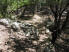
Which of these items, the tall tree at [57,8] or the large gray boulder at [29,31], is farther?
the large gray boulder at [29,31]

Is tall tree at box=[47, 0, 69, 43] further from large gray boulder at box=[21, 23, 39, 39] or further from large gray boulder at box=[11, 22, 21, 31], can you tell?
large gray boulder at box=[11, 22, 21, 31]

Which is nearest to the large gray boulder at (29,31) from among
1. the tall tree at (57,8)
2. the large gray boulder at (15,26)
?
the large gray boulder at (15,26)

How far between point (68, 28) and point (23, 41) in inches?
114

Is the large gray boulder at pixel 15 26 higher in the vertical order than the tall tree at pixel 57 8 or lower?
lower

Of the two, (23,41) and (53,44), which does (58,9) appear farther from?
(23,41)

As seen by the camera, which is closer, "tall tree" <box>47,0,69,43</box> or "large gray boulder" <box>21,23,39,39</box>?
"tall tree" <box>47,0,69,43</box>

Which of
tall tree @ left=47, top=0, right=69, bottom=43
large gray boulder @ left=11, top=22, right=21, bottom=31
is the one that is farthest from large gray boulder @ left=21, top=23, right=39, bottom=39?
tall tree @ left=47, top=0, right=69, bottom=43

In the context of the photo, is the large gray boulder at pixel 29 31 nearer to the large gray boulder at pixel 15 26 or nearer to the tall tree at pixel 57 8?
the large gray boulder at pixel 15 26

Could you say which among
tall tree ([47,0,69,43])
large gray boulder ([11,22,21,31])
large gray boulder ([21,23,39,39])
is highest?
tall tree ([47,0,69,43])

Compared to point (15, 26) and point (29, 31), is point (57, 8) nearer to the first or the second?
point (29, 31)

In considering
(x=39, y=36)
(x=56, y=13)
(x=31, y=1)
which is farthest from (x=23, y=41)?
(x=31, y=1)

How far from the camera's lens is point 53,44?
6305 mm

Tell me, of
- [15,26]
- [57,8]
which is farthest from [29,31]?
[57,8]

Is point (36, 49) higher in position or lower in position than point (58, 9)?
lower
